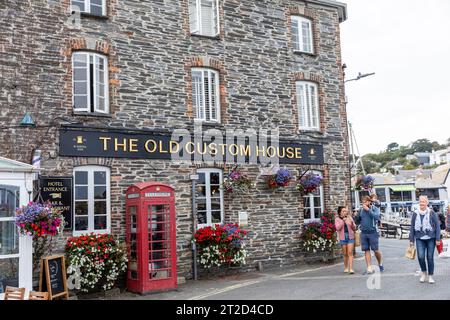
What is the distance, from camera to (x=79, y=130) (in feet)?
40.0

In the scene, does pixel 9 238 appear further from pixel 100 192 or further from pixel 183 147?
pixel 183 147

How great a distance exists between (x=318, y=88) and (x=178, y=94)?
571cm

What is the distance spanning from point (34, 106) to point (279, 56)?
8187mm

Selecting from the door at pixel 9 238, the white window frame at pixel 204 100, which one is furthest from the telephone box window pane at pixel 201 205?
the door at pixel 9 238

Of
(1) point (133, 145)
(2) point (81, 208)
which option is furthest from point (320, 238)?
(2) point (81, 208)

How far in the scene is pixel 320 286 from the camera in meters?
11.4

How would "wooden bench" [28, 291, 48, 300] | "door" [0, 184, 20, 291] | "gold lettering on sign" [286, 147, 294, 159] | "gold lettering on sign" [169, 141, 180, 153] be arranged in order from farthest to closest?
"gold lettering on sign" [286, 147, 294, 159], "gold lettering on sign" [169, 141, 180, 153], "door" [0, 184, 20, 291], "wooden bench" [28, 291, 48, 300]

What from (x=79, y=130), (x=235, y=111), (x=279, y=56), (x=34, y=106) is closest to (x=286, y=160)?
(x=235, y=111)

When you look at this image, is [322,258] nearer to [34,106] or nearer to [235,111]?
[235,111]

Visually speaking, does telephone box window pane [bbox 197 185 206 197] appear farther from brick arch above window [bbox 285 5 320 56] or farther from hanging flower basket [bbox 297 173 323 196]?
brick arch above window [bbox 285 5 320 56]

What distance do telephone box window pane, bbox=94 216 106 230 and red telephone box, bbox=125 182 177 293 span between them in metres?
0.71

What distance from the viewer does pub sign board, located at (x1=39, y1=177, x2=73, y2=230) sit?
37.7 ft

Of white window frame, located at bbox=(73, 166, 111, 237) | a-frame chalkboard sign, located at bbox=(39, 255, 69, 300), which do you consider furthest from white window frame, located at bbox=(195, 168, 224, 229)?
a-frame chalkboard sign, located at bbox=(39, 255, 69, 300)


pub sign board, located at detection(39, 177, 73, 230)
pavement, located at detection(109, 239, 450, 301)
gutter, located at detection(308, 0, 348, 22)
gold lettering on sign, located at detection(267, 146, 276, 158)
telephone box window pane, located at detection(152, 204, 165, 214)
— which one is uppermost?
gutter, located at detection(308, 0, 348, 22)
